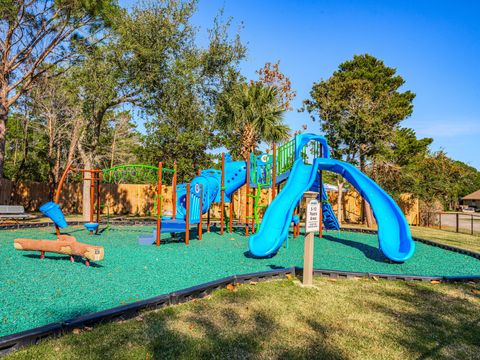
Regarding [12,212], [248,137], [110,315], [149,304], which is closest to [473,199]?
[248,137]

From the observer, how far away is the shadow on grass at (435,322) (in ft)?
10.4

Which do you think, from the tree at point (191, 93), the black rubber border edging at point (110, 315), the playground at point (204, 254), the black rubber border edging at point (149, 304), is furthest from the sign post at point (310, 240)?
the tree at point (191, 93)

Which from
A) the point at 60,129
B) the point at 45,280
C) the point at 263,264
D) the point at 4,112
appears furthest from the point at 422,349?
the point at 60,129

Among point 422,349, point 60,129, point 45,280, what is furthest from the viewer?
point 60,129

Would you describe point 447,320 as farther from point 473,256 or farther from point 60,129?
point 60,129

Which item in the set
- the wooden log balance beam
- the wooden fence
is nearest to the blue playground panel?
the wooden log balance beam

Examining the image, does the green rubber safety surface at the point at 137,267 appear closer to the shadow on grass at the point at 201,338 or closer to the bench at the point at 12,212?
the shadow on grass at the point at 201,338

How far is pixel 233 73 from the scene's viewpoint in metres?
16.8

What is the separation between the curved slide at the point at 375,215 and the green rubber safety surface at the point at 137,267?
31 centimetres

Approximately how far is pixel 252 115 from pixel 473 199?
53.7 m

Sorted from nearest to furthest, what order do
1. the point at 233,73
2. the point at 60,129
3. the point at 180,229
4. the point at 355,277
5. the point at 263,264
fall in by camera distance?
the point at 355,277
the point at 263,264
the point at 180,229
the point at 233,73
the point at 60,129

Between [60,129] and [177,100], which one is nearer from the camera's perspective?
[177,100]

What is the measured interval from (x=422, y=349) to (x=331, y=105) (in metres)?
16.2

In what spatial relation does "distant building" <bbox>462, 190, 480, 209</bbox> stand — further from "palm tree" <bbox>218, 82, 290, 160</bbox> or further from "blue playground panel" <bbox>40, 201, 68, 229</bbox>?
"blue playground panel" <bbox>40, 201, 68, 229</bbox>
